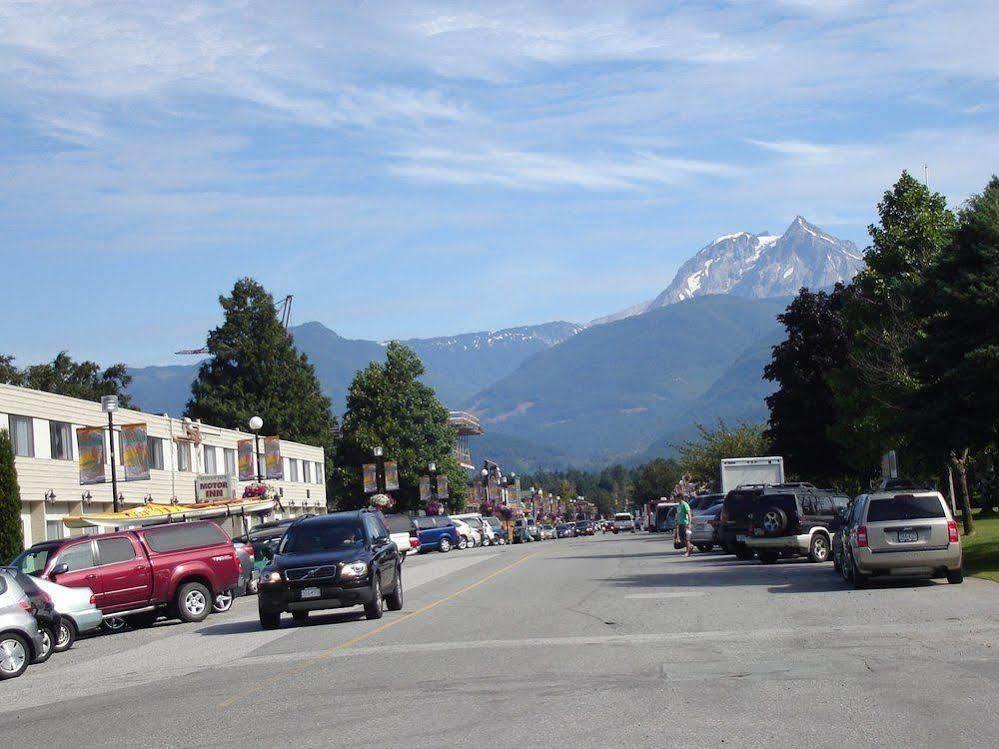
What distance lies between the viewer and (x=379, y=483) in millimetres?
86438

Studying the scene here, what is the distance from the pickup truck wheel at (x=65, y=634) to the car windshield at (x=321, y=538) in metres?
3.64

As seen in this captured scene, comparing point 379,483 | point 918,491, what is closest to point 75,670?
point 918,491

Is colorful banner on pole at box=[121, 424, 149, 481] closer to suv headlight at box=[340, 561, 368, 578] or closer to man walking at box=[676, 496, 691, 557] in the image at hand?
man walking at box=[676, 496, 691, 557]

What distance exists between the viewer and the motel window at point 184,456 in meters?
62.8

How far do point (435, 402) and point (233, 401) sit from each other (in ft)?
52.3

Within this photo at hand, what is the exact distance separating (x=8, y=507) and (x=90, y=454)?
752 cm

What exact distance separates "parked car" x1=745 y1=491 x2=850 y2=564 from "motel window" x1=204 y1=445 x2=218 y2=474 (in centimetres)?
4047

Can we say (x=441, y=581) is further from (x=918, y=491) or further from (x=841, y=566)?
(x=918, y=491)

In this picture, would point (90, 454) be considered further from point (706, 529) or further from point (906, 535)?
point (906, 535)

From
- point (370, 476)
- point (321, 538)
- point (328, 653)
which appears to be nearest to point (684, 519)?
point (321, 538)

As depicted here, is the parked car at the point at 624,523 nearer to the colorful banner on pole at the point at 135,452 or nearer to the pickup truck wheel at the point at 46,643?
the colorful banner on pole at the point at 135,452

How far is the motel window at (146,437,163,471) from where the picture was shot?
58.8 metres

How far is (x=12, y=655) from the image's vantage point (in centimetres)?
1767

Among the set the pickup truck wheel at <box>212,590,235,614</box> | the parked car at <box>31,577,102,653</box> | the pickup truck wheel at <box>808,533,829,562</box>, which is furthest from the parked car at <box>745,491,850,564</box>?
the parked car at <box>31,577,102,653</box>
